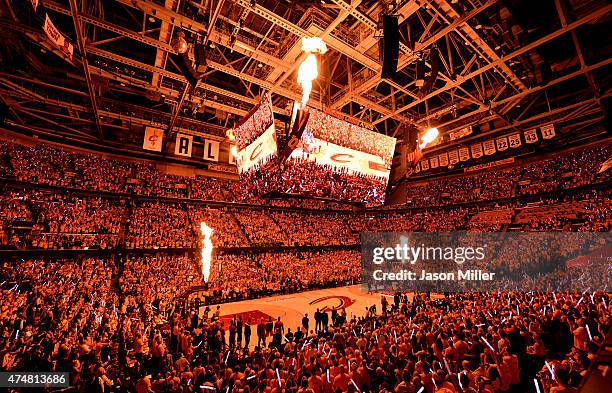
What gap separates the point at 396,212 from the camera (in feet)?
105

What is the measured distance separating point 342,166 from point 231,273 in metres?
12.5

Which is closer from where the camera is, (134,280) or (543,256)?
(134,280)

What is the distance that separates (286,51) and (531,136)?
16952 mm

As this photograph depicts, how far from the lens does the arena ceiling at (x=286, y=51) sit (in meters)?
7.91

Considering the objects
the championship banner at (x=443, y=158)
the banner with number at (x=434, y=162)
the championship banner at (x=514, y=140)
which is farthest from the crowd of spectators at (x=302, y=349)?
the banner with number at (x=434, y=162)

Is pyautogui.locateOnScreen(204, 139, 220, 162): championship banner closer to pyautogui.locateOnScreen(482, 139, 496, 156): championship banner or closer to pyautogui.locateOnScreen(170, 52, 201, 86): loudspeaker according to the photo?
pyautogui.locateOnScreen(170, 52, 201, 86): loudspeaker

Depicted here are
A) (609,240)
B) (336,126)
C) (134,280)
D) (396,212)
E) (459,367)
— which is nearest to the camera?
(459,367)

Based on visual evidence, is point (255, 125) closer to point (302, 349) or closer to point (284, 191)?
point (284, 191)

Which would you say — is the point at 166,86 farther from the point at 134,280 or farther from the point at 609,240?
the point at 609,240

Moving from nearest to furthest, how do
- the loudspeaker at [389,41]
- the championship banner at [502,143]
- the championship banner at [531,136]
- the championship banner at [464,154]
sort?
1. the loudspeaker at [389,41]
2. the championship banner at [531,136]
3. the championship banner at [502,143]
4. the championship banner at [464,154]

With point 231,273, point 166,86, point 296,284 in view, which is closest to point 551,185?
point 296,284

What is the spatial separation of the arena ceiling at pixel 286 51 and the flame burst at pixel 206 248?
759 cm

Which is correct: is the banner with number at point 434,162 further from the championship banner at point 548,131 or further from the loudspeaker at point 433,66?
the loudspeaker at point 433,66

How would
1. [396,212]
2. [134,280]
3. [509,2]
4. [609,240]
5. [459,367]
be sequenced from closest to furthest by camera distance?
[459,367], [509,2], [134,280], [609,240], [396,212]
